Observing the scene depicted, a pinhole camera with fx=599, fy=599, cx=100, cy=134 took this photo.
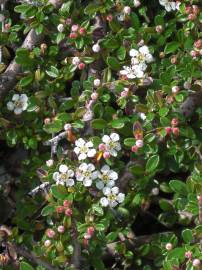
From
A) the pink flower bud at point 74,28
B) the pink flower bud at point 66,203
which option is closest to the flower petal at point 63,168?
the pink flower bud at point 66,203

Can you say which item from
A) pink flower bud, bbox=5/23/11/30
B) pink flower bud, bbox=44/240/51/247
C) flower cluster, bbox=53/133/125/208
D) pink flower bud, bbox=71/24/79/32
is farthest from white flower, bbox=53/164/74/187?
pink flower bud, bbox=5/23/11/30

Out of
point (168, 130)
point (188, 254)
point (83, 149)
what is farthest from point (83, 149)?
point (188, 254)

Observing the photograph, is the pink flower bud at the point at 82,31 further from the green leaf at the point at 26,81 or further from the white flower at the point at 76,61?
the green leaf at the point at 26,81

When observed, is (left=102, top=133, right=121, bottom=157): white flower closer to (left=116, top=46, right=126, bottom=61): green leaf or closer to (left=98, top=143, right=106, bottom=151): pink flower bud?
(left=98, top=143, right=106, bottom=151): pink flower bud

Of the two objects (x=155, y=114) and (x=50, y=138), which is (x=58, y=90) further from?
(x=155, y=114)

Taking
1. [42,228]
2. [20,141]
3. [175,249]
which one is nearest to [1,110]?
[20,141]

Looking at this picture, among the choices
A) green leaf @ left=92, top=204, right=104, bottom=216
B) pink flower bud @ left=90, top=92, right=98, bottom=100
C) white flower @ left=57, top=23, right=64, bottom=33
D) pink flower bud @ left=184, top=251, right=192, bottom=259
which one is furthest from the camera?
white flower @ left=57, top=23, right=64, bottom=33

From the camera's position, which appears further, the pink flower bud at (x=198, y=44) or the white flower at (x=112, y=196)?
the pink flower bud at (x=198, y=44)
